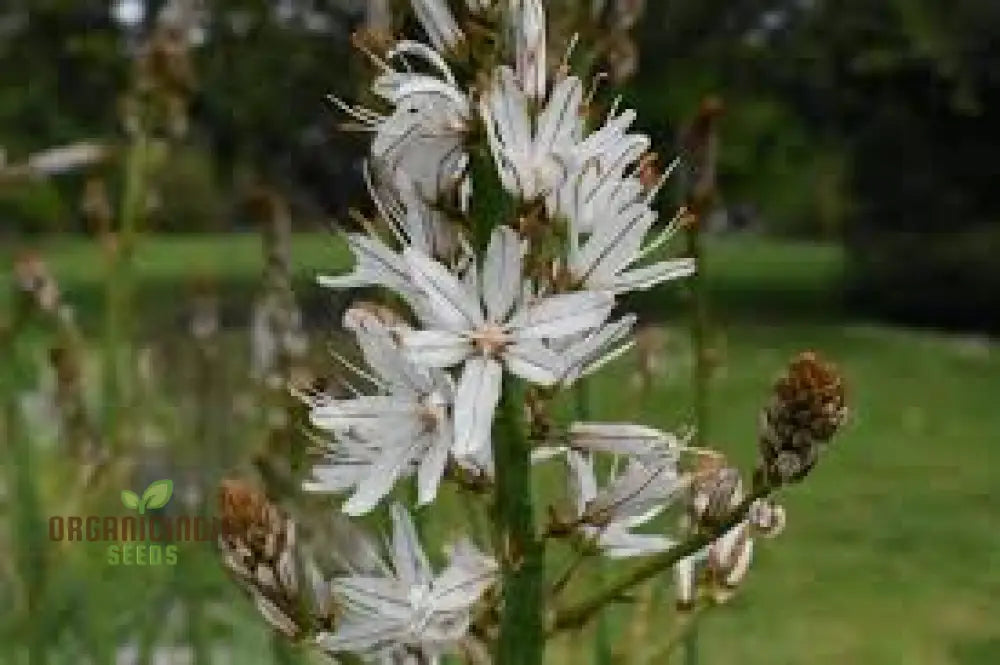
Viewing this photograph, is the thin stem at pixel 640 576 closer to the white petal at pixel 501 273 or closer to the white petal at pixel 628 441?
the white petal at pixel 628 441

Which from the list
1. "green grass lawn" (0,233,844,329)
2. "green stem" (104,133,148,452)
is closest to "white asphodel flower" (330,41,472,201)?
"green stem" (104,133,148,452)

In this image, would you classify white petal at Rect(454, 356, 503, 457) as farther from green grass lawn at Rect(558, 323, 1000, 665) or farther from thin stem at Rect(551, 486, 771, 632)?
green grass lawn at Rect(558, 323, 1000, 665)

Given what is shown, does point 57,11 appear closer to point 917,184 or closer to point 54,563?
point 917,184

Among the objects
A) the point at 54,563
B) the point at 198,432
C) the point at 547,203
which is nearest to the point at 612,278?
the point at 547,203

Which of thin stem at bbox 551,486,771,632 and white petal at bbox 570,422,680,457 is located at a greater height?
white petal at bbox 570,422,680,457

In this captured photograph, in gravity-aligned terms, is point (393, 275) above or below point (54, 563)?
above
